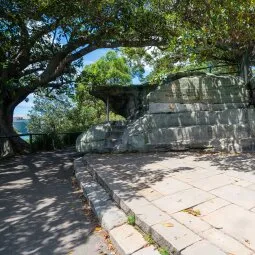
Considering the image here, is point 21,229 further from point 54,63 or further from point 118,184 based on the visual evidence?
point 54,63

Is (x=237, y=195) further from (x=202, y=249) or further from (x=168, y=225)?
(x=202, y=249)

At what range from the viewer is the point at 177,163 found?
689 centimetres

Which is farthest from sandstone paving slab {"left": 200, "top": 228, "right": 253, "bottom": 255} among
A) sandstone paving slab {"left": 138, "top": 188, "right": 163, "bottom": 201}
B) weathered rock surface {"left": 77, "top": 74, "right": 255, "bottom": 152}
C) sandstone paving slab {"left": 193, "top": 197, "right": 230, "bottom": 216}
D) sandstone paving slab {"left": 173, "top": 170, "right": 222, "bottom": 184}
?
weathered rock surface {"left": 77, "top": 74, "right": 255, "bottom": 152}

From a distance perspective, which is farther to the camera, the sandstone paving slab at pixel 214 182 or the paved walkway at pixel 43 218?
the sandstone paving slab at pixel 214 182

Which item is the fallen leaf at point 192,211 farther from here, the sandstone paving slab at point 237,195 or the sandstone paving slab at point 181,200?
the sandstone paving slab at point 237,195

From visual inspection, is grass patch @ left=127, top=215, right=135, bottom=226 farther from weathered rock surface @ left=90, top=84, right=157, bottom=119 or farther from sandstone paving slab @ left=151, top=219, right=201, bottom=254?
weathered rock surface @ left=90, top=84, right=157, bottom=119

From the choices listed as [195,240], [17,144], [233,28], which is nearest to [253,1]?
[233,28]

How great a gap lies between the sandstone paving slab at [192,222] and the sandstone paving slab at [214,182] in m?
1.11

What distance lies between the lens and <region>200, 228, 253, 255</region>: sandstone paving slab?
283 cm

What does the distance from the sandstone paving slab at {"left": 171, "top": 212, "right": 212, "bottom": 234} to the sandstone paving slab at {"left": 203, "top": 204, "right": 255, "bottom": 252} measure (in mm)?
89

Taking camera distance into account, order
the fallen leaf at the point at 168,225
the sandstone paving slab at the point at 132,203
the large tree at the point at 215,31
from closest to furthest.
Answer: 1. the fallen leaf at the point at 168,225
2. the sandstone paving slab at the point at 132,203
3. the large tree at the point at 215,31

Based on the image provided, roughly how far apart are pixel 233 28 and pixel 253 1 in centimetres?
103

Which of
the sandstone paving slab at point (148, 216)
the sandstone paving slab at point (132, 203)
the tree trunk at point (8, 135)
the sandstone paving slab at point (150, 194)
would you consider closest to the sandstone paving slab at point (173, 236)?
the sandstone paving slab at point (148, 216)

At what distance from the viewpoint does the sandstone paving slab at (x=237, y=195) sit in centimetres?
398
